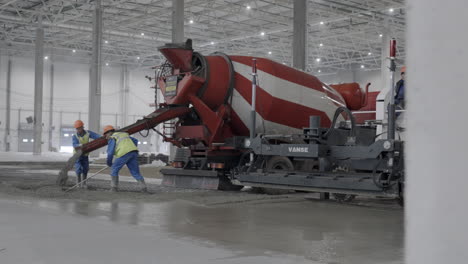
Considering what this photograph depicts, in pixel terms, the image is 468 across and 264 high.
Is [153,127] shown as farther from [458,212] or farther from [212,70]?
[458,212]

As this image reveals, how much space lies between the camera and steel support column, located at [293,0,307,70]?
19844mm

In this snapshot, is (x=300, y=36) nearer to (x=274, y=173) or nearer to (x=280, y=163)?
(x=280, y=163)

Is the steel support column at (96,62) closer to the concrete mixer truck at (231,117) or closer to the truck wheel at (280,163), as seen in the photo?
the concrete mixer truck at (231,117)

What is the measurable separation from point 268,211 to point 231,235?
7.98 ft

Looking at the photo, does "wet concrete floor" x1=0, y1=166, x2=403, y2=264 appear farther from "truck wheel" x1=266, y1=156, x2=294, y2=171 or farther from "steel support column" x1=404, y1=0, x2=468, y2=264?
"steel support column" x1=404, y1=0, x2=468, y2=264

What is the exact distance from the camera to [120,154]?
1023cm

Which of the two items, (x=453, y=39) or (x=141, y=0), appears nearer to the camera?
(x=453, y=39)

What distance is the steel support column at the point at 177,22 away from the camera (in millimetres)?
21547

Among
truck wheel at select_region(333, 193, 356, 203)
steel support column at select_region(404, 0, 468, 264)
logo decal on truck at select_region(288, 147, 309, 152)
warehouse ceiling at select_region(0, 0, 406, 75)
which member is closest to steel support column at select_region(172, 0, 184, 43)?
warehouse ceiling at select_region(0, 0, 406, 75)

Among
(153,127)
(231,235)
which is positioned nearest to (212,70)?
(153,127)

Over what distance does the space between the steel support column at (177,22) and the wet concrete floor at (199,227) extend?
40.5ft

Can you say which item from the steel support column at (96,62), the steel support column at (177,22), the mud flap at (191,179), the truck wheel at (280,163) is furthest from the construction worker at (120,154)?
the steel support column at (96,62)

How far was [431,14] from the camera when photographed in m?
1.29

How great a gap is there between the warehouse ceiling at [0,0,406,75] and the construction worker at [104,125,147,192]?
21.1 m
